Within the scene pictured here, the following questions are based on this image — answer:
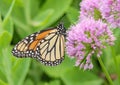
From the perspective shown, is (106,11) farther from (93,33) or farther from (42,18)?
(42,18)

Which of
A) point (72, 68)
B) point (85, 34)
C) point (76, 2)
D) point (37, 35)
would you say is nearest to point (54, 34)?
point (37, 35)

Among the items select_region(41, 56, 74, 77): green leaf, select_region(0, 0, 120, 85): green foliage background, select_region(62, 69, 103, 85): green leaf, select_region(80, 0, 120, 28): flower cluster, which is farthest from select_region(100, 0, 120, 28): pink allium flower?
select_region(41, 56, 74, 77): green leaf

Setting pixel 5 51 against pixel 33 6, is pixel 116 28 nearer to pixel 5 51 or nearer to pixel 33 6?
pixel 5 51

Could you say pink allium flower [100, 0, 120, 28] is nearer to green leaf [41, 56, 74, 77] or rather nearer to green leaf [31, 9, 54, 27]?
green leaf [41, 56, 74, 77]

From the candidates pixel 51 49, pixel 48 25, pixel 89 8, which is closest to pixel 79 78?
pixel 51 49

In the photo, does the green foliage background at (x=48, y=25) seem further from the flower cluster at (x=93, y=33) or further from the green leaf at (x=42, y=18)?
the flower cluster at (x=93, y=33)
